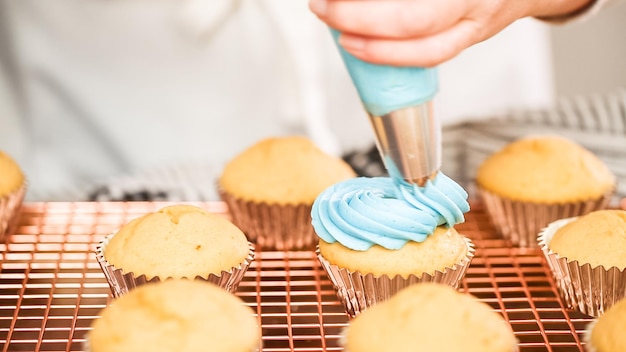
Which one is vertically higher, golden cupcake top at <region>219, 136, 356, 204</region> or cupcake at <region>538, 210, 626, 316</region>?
golden cupcake top at <region>219, 136, 356, 204</region>

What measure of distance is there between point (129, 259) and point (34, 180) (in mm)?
1058

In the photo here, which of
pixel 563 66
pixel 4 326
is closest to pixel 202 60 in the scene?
pixel 4 326

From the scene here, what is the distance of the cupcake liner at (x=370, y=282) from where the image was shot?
1427mm

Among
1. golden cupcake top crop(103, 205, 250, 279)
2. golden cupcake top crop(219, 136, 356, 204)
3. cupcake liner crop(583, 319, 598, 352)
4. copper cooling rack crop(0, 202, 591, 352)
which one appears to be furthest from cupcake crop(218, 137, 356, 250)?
cupcake liner crop(583, 319, 598, 352)

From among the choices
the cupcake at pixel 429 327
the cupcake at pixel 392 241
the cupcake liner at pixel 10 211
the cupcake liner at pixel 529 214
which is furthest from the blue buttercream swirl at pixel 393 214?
the cupcake liner at pixel 10 211

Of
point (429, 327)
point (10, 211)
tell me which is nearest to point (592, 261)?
point (429, 327)

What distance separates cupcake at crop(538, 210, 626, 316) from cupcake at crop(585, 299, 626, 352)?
207 mm

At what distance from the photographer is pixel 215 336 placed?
3.74 ft

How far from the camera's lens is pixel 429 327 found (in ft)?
3.72

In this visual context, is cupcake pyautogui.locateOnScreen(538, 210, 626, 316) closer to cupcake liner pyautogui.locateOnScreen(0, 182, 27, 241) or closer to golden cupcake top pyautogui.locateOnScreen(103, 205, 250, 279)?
golden cupcake top pyautogui.locateOnScreen(103, 205, 250, 279)

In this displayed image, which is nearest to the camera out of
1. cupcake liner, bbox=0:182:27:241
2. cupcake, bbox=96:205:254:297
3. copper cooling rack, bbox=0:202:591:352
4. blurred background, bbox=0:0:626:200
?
copper cooling rack, bbox=0:202:591:352

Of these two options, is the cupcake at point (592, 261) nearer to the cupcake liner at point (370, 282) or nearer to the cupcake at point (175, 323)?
the cupcake liner at point (370, 282)

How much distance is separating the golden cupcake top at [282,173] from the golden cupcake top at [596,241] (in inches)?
20.6

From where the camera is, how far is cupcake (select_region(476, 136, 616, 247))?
1.80 m
